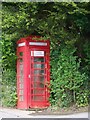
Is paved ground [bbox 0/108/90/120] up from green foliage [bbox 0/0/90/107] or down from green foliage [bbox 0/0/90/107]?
down

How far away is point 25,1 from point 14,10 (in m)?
1.11

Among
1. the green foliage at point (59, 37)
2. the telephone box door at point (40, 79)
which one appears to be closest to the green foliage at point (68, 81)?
the green foliage at point (59, 37)

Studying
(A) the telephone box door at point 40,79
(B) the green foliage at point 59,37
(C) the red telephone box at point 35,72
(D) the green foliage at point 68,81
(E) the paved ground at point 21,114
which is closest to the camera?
(E) the paved ground at point 21,114

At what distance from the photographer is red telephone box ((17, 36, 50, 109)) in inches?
494

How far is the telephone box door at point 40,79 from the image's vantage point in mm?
12648

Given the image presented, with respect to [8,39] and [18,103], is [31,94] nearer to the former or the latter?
[18,103]

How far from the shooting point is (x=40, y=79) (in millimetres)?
12773

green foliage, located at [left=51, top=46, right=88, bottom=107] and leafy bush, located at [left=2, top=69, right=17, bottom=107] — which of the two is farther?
leafy bush, located at [left=2, top=69, right=17, bottom=107]

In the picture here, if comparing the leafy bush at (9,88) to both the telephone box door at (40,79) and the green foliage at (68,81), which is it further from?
the green foliage at (68,81)

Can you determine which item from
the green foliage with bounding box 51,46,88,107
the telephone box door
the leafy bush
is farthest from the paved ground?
the green foliage with bounding box 51,46,88,107

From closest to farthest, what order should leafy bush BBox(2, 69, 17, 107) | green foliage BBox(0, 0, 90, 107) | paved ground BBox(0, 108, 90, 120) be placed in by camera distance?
paved ground BBox(0, 108, 90, 120)
green foliage BBox(0, 0, 90, 107)
leafy bush BBox(2, 69, 17, 107)

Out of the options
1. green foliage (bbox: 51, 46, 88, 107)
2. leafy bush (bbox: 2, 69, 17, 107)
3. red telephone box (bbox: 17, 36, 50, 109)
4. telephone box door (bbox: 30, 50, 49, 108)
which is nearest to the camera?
green foliage (bbox: 51, 46, 88, 107)

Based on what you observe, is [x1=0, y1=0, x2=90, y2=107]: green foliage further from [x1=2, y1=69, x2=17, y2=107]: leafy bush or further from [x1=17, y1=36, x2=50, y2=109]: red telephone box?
[x1=17, y1=36, x2=50, y2=109]: red telephone box

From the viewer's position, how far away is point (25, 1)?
36.4 feet
